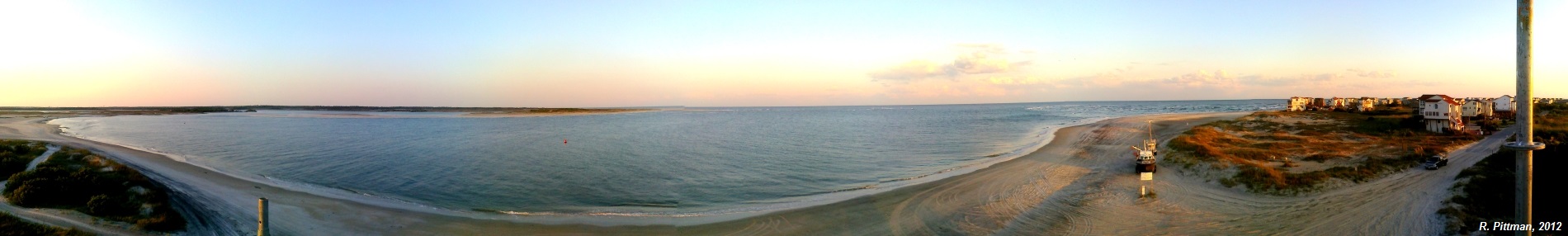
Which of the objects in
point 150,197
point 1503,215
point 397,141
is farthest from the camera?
point 397,141

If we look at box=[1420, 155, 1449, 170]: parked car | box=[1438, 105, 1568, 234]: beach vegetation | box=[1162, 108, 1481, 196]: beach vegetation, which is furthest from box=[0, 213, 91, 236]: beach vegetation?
box=[1420, 155, 1449, 170]: parked car

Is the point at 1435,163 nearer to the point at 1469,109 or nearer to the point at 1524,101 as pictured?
the point at 1524,101

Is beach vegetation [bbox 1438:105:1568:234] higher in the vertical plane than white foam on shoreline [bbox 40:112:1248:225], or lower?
higher

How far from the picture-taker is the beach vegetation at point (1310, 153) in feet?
57.7

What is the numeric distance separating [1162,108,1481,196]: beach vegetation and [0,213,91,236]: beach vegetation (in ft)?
85.9

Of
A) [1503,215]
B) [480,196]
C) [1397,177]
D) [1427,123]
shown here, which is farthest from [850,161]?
[1427,123]

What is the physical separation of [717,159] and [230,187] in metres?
19.0

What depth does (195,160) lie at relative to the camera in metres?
31.3

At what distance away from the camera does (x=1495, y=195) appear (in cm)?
1237

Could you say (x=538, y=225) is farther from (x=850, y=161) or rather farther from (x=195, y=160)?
(x=195, y=160)

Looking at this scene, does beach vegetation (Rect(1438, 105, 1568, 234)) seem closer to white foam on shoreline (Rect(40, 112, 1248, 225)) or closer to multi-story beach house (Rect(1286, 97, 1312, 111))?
white foam on shoreline (Rect(40, 112, 1248, 225))

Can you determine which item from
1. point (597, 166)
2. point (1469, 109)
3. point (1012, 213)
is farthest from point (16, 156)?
point (1469, 109)

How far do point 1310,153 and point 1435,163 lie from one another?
612 centimetres

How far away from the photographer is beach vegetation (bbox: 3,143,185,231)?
500 inches
